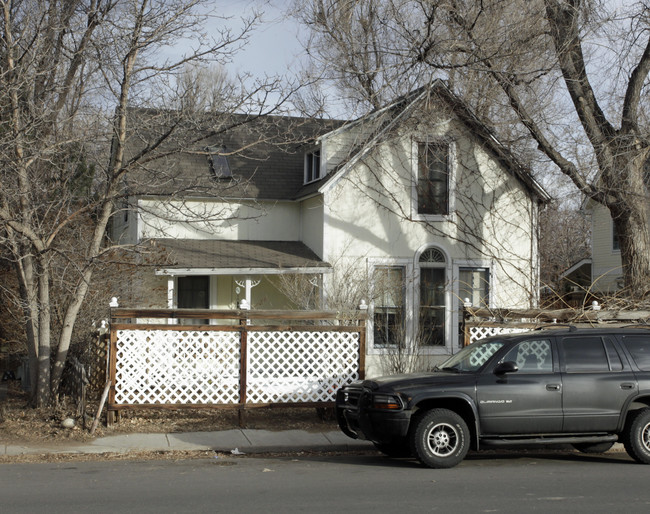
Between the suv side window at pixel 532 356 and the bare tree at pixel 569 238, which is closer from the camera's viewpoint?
the suv side window at pixel 532 356

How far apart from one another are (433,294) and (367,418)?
10.9 metres

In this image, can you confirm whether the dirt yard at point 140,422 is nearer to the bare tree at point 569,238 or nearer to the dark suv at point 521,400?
the dark suv at point 521,400

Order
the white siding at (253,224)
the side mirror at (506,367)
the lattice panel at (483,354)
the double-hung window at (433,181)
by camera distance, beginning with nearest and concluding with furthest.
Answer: the side mirror at (506,367)
the lattice panel at (483,354)
the double-hung window at (433,181)
the white siding at (253,224)

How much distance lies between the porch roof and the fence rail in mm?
6067

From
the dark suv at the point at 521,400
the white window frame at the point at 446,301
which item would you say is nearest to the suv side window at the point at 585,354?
the dark suv at the point at 521,400

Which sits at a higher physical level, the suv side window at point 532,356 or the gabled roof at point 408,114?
the gabled roof at point 408,114

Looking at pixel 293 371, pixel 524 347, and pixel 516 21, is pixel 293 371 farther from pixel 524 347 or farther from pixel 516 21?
pixel 516 21

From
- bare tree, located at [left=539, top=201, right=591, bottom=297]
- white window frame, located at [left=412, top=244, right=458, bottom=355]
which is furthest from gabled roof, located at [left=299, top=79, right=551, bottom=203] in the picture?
bare tree, located at [left=539, top=201, right=591, bottom=297]

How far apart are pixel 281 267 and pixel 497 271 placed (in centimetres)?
582

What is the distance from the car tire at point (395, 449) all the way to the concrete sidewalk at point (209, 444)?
0.85 m

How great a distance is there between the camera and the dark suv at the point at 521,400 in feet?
29.5

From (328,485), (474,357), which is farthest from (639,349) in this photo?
(328,485)

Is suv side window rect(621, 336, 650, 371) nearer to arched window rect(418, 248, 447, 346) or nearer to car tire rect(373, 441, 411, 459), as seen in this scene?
car tire rect(373, 441, 411, 459)

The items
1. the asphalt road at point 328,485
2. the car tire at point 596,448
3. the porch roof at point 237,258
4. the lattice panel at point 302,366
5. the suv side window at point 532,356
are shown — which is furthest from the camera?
the porch roof at point 237,258
